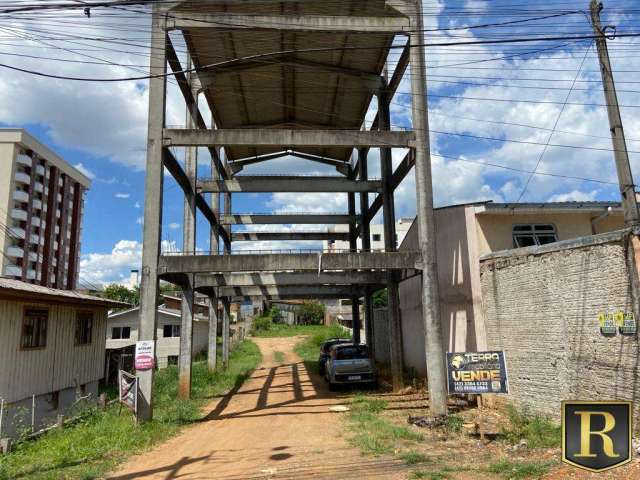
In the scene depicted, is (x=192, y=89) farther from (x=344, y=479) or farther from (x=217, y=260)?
(x=344, y=479)

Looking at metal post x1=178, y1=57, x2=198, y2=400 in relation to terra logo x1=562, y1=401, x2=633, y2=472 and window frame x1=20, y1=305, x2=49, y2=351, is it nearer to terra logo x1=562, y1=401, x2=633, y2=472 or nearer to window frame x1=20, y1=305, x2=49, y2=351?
window frame x1=20, y1=305, x2=49, y2=351

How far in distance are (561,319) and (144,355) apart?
396 inches

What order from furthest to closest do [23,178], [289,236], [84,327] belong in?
[23,178]
[289,236]
[84,327]

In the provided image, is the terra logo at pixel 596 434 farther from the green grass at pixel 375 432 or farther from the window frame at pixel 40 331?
the window frame at pixel 40 331

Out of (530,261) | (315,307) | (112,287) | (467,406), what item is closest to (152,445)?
(467,406)

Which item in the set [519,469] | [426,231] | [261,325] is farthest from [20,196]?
[519,469]

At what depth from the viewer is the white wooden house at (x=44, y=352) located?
38.8ft

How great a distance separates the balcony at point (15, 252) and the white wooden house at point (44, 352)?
143ft

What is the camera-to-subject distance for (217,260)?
42.9 ft

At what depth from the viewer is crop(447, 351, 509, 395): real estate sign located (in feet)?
31.9

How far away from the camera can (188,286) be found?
1738 cm

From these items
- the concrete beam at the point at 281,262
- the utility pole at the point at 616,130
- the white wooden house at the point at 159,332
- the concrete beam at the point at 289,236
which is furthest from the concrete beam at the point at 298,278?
the white wooden house at the point at 159,332

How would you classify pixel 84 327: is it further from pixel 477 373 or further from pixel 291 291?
pixel 477 373

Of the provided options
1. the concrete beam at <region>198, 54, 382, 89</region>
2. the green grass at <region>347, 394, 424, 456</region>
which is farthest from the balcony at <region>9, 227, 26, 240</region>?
the green grass at <region>347, 394, 424, 456</region>
